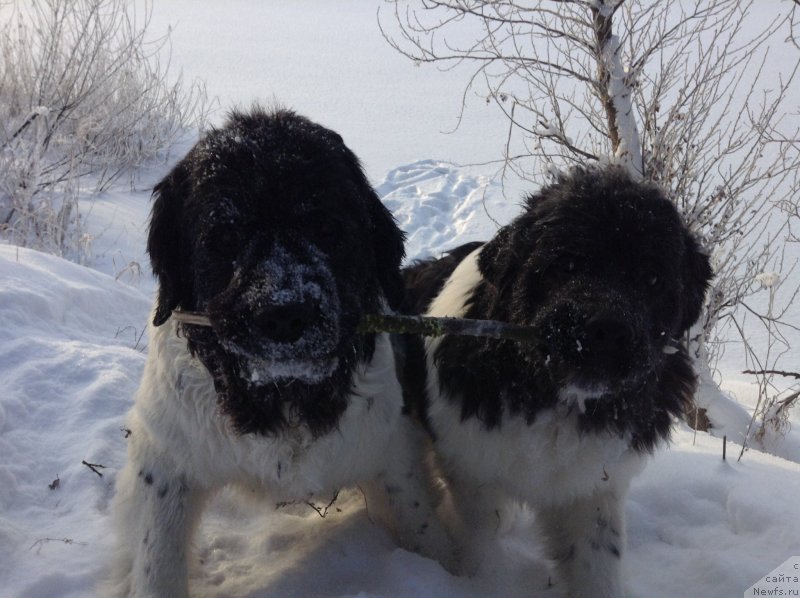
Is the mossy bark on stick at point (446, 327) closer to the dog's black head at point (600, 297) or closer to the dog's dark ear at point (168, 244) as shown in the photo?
the dog's black head at point (600, 297)

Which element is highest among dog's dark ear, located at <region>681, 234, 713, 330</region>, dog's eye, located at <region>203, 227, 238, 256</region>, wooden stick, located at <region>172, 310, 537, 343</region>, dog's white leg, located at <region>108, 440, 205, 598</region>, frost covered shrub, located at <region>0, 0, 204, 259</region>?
frost covered shrub, located at <region>0, 0, 204, 259</region>

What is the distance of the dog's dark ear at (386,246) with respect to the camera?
2.64 metres

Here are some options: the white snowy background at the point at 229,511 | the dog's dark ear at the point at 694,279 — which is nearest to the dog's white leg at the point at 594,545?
the white snowy background at the point at 229,511

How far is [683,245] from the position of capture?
2.62 meters

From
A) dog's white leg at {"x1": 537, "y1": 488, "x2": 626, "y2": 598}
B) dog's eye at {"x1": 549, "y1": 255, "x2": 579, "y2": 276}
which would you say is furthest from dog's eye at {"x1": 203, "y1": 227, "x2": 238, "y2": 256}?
dog's white leg at {"x1": 537, "y1": 488, "x2": 626, "y2": 598}

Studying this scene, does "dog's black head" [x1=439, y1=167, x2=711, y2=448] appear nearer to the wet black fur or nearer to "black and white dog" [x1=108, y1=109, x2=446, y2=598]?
the wet black fur

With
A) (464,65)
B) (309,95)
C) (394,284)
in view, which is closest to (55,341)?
(394,284)

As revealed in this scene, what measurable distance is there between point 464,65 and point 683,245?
23.2m

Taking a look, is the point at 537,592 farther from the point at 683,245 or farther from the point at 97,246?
the point at 97,246

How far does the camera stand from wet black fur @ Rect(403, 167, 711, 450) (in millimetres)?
2287

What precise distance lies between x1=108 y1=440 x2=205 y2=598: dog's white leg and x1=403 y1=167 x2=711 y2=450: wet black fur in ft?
3.49

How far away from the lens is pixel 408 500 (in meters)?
2.81

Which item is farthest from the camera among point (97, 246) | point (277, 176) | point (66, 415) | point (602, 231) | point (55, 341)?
point (97, 246)

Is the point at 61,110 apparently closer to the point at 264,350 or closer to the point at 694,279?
the point at 264,350
